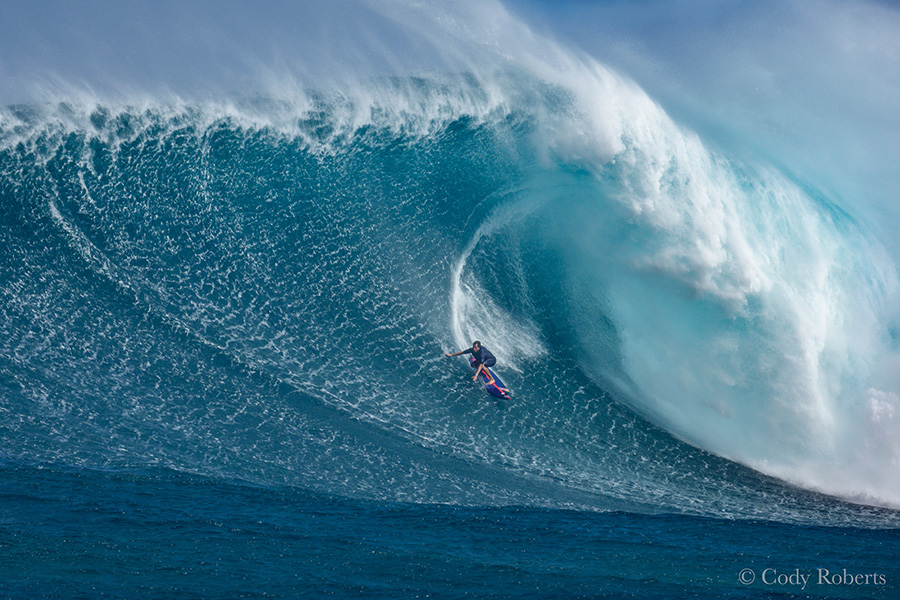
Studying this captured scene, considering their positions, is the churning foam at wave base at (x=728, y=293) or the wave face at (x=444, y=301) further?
the churning foam at wave base at (x=728, y=293)

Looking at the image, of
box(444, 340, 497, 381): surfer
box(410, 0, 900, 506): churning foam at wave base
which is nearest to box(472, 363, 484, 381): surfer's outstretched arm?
box(444, 340, 497, 381): surfer

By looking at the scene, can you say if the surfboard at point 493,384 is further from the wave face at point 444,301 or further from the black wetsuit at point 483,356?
the wave face at point 444,301

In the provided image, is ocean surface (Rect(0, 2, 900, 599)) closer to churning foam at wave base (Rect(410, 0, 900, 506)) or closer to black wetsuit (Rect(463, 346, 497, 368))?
churning foam at wave base (Rect(410, 0, 900, 506))

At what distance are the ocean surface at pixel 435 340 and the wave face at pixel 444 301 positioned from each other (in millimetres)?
68

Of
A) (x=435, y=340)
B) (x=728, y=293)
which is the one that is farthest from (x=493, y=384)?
(x=728, y=293)

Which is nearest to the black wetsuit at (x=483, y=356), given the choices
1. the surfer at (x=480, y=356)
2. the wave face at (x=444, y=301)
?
the surfer at (x=480, y=356)

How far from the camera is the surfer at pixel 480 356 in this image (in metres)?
14.1

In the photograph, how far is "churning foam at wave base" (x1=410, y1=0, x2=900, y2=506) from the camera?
46.8ft

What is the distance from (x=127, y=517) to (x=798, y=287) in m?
14.6

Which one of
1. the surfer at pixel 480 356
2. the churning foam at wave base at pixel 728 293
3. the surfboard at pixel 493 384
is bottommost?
the surfboard at pixel 493 384

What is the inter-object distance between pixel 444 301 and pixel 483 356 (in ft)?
6.49

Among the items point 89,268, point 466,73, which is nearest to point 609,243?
point 466,73

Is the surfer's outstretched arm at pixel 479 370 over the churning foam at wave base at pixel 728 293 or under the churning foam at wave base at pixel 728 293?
under

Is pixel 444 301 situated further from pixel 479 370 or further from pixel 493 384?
pixel 493 384
